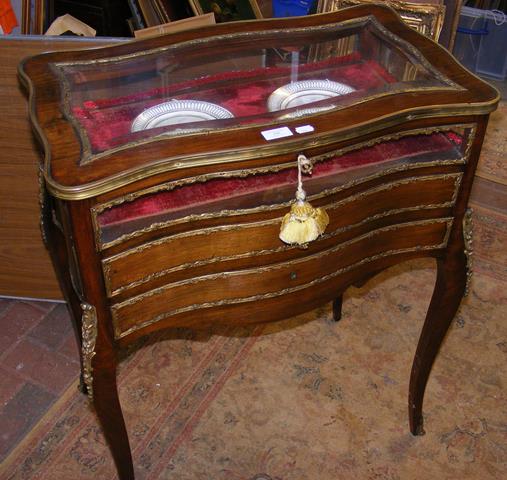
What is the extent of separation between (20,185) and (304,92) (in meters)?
1.07

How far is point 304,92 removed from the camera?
1.60 meters

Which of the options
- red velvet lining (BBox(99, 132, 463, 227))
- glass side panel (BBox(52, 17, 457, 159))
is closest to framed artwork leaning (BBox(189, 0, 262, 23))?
glass side panel (BBox(52, 17, 457, 159))

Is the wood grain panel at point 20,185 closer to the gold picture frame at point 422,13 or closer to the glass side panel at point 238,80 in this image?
the glass side panel at point 238,80

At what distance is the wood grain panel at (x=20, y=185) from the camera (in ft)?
6.34

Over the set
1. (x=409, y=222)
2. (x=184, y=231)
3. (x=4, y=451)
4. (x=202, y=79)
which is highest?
(x=202, y=79)

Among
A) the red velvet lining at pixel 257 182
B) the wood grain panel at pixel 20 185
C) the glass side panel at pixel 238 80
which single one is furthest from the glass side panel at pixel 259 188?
the wood grain panel at pixel 20 185

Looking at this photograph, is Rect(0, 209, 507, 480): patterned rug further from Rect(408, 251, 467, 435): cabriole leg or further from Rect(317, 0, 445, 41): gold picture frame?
Rect(317, 0, 445, 41): gold picture frame

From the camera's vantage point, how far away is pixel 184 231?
1.37 metres

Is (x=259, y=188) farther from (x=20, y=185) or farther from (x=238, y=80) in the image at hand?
(x=20, y=185)

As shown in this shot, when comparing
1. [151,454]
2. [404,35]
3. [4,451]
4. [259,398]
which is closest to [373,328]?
[259,398]

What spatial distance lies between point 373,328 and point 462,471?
1.96 ft

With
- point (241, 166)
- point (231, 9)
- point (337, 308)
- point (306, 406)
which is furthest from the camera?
point (337, 308)

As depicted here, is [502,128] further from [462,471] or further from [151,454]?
[151,454]

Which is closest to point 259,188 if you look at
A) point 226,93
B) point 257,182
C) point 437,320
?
point 257,182
